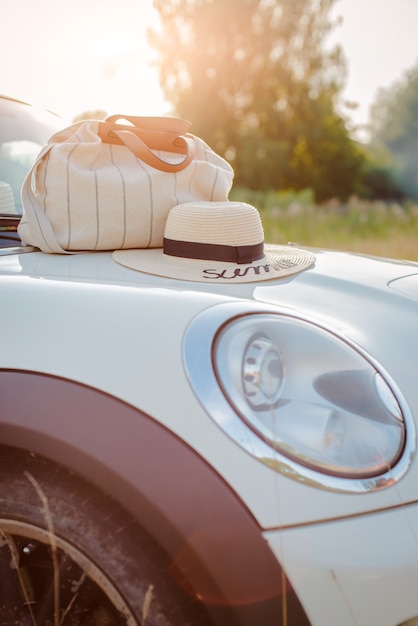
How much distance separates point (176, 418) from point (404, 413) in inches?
17.0

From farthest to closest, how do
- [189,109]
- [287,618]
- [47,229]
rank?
[189,109] < [47,229] < [287,618]

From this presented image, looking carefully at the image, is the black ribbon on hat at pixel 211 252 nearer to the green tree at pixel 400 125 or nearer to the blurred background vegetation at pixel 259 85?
the blurred background vegetation at pixel 259 85

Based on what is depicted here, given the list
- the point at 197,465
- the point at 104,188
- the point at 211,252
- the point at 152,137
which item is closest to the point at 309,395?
the point at 197,465

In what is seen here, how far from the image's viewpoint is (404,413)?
109 cm

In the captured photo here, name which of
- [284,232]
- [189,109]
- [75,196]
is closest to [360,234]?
[284,232]

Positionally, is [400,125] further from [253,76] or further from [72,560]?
[72,560]

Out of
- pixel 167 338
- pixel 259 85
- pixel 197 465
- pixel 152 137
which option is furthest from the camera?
pixel 259 85

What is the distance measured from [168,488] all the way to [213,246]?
814 millimetres

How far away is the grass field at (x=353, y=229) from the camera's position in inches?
280

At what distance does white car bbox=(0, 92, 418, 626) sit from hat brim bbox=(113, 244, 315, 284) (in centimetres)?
23

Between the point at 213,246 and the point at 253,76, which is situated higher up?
the point at 253,76

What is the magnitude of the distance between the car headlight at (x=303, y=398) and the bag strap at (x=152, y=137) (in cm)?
87

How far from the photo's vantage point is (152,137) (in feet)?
6.28

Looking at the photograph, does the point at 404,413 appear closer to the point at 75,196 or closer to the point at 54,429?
the point at 54,429
